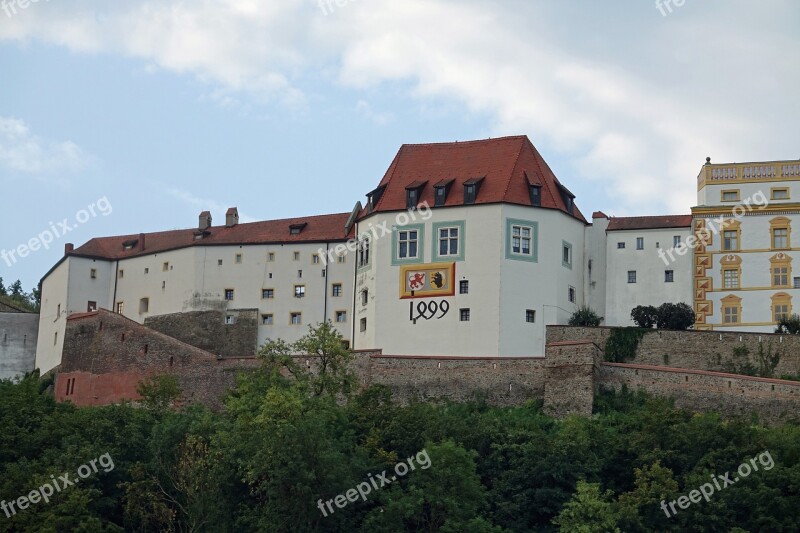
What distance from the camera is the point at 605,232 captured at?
84562 millimetres

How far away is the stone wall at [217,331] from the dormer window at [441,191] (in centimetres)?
1330

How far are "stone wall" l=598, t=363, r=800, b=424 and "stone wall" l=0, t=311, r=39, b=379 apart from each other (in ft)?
119

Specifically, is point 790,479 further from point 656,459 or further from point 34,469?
point 34,469

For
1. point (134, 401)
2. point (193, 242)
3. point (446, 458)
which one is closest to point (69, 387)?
point (134, 401)

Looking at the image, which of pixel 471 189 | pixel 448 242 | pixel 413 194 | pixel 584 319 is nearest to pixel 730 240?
pixel 584 319

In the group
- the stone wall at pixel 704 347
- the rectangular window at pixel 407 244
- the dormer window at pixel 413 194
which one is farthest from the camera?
the dormer window at pixel 413 194

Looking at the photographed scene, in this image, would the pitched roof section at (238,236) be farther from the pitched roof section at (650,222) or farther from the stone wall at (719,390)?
the stone wall at (719,390)

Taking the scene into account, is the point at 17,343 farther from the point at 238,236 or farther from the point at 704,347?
the point at 704,347

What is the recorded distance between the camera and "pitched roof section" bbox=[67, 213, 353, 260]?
3593 inches

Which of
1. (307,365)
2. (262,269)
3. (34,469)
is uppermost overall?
(262,269)

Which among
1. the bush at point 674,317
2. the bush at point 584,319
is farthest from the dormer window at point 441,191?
the bush at point 674,317

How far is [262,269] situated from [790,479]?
36690mm

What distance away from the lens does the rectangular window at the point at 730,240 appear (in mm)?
82938

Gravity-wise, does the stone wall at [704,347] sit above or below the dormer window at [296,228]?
below
